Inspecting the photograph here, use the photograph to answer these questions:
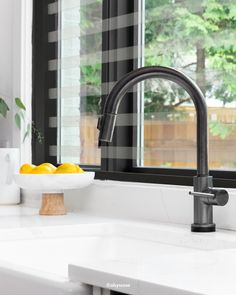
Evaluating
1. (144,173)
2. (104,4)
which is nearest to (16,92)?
(104,4)

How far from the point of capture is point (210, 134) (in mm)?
1919

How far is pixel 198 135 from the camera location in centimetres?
167

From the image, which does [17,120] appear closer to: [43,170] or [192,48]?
[43,170]

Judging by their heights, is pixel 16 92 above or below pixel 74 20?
below

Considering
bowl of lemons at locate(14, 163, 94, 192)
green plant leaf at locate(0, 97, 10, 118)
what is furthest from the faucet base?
green plant leaf at locate(0, 97, 10, 118)

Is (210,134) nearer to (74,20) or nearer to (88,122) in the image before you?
(88,122)

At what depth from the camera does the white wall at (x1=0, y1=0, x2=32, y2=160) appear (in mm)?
2527

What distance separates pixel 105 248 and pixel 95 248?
29 millimetres

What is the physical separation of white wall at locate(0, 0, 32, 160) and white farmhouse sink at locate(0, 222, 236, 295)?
2.49ft

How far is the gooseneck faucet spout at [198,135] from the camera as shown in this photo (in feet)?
5.43

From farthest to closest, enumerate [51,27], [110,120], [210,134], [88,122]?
[51,27], [88,122], [210,134], [110,120]

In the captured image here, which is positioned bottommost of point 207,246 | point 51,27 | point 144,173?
point 207,246

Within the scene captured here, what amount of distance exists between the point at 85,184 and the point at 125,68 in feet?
1.27

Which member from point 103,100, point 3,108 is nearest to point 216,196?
point 103,100
